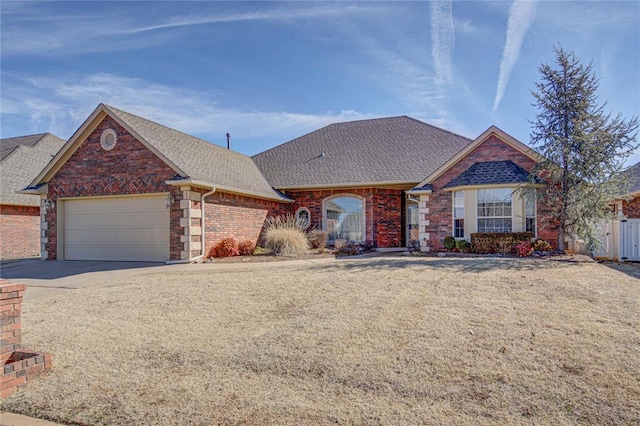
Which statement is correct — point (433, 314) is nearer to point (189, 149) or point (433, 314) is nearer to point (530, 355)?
point (530, 355)

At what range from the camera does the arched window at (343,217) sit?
711 inches

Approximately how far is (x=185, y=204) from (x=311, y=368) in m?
9.89

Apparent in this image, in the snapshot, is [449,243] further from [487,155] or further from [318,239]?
[318,239]

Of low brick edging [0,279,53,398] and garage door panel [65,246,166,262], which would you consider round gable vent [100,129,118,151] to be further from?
low brick edging [0,279,53,398]

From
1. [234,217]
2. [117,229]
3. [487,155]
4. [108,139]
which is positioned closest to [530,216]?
[487,155]

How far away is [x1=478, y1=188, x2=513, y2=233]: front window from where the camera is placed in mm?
14391

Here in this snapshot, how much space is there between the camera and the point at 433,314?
5.95 m

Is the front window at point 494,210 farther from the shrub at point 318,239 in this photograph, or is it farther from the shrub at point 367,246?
the shrub at point 318,239

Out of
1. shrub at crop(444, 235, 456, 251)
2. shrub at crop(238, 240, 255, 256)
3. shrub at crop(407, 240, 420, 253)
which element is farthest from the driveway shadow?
shrub at crop(444, 235, 456, 251)

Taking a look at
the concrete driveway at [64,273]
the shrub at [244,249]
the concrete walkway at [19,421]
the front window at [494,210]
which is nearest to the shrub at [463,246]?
the front window at [494,210]

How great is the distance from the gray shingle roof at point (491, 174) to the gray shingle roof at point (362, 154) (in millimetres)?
2258

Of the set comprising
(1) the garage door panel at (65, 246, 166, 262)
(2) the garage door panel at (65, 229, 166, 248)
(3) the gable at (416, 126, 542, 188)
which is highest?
(3) the gable at (416, 126, 542, 188)

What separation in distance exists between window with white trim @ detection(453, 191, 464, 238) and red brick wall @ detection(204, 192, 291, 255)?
8.01 m

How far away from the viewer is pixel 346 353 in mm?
4734
